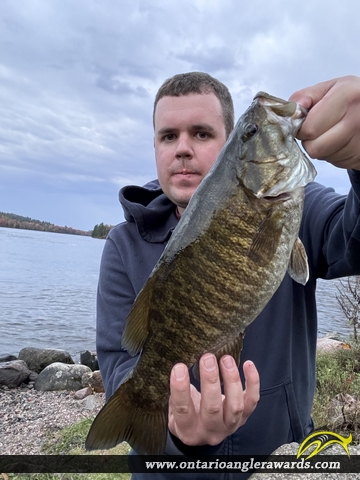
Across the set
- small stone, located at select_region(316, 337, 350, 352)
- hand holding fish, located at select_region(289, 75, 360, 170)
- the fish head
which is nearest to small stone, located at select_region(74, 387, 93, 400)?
small stone, located at select_region(316, 337, 350, 352)

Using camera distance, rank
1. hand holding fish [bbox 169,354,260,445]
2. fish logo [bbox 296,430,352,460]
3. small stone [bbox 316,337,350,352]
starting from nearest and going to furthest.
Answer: hand holding fish [bbox 169,354,260,445] → fish logo [bbox 296,430,352,460] → small stone [bbox 316,337,350,352]

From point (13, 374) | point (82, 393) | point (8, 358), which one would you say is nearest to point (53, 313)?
point (8, 358)

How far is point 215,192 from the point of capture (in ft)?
6.63

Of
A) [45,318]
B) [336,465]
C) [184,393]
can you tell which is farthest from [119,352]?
[45,318]

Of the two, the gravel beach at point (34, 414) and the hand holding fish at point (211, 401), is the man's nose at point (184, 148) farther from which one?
the gravel beach at point (34, 414)

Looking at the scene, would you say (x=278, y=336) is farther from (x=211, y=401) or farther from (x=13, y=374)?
(x=13, y=374)

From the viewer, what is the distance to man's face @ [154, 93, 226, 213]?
3.27 m

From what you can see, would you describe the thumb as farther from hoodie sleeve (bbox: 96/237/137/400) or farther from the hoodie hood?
hoodie sleeve (bbox: 96/237/137/400)

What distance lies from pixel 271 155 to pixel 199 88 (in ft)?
5.54

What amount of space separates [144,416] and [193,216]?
115 cm

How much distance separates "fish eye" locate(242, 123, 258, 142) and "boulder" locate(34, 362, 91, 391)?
389 inches

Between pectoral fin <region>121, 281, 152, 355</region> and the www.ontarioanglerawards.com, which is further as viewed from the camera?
the www.ontarioanglerawards.com

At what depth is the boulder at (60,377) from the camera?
34.0 ft

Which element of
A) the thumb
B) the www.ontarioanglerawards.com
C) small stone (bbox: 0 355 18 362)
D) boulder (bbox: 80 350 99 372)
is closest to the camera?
the thumb
